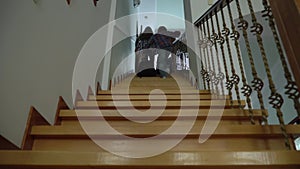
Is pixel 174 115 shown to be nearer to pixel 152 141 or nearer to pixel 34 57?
pixel 152 141

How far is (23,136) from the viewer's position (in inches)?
52.3

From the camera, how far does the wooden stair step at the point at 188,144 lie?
4.13ft

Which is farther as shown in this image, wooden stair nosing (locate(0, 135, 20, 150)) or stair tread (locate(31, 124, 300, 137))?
stair tread (locate(31, 124, 300, 137))

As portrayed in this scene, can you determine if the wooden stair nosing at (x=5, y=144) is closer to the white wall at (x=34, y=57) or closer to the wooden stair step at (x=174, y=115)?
the white wall at (x=34, y=57)

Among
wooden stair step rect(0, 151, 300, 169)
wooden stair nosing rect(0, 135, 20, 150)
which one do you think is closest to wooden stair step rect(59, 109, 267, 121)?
wooden stair nosing rect(0, 135, 20, 150)

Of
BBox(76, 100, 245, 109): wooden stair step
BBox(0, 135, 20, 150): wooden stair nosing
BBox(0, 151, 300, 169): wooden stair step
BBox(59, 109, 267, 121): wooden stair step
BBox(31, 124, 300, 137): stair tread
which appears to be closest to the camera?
BBox(0, 151, 300, 169): wooden stair step

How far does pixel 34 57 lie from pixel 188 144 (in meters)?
0.98

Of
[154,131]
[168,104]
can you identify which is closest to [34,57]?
[154,131]

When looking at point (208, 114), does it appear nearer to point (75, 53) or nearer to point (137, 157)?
point (137, 157)

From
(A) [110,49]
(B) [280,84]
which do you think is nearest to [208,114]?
(A) [110,49]

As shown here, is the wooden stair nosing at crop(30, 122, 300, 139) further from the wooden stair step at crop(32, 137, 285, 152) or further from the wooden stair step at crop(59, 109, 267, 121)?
the wooden stair step at crop(59, 109, 267, 121)

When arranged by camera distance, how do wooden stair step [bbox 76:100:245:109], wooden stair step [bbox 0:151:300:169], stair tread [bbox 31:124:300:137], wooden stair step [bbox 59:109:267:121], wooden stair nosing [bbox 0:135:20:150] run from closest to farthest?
wooden stair step [bbox 0:151:300:169] < wooden stair nosing [bbox 0:135:20:150] < stair tread [bbox 31:124:300:137] < wooden stair step [bbox 59:109:267:121] < wooden stair step [bbox 76:100:245:109]

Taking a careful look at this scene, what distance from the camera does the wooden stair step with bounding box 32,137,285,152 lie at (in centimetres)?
126

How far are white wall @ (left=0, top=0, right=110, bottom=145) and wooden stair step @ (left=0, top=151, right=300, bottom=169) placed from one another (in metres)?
0.35
